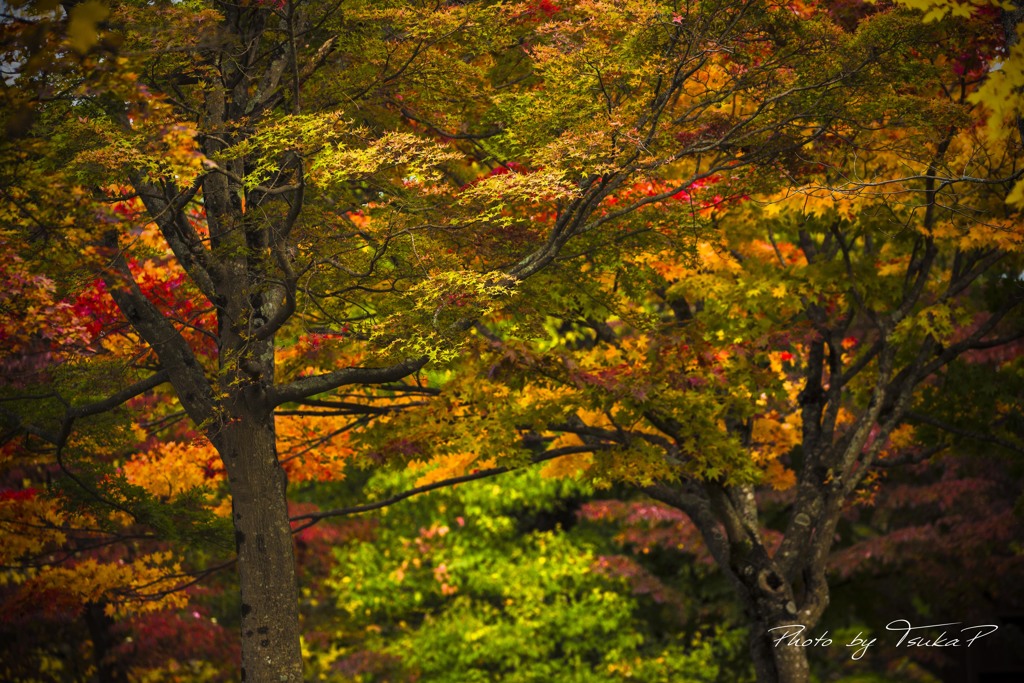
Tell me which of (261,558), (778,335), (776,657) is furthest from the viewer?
(778,335)

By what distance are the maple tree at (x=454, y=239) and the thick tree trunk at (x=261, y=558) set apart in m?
0.03

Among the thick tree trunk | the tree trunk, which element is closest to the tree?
the tree trunk

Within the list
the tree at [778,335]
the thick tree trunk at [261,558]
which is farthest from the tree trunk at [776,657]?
the thick tree trunk at [261,558]

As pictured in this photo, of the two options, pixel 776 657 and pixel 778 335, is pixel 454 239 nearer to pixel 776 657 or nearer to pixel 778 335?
pixel 778 335

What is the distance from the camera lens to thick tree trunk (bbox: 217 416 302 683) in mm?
7859

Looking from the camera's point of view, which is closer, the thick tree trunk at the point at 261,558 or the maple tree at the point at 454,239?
the maple tree at the point at 454,239

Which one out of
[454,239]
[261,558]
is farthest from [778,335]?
[261,558]

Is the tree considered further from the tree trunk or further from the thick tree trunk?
A: the thick tree trunk

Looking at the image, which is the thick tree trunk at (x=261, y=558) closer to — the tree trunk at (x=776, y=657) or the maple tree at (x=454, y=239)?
the maple tree at (x=454, y=239)

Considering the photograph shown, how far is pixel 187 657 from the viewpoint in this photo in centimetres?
1316

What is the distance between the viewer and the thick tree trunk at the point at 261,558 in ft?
25.8

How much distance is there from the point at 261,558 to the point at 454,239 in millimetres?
2978

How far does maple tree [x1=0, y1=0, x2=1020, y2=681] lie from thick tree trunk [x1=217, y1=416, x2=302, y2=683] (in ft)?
0.09

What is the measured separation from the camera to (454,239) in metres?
8.02
